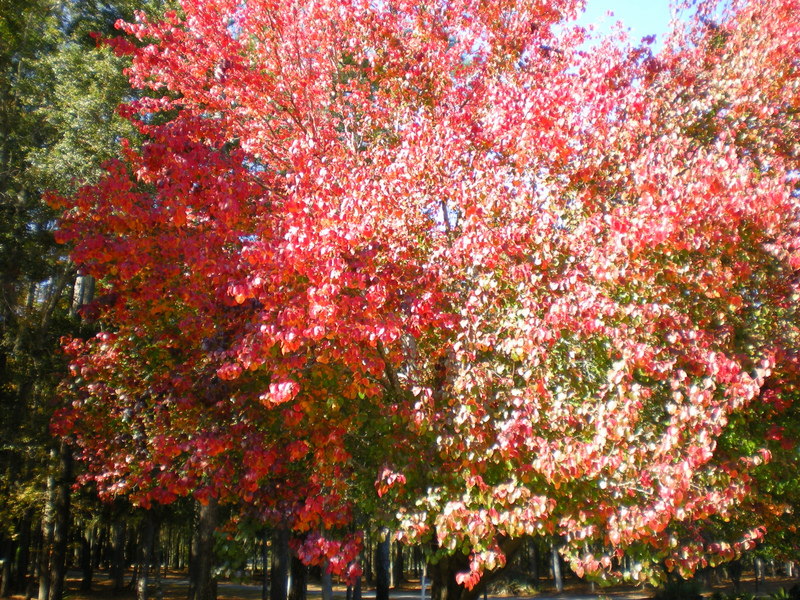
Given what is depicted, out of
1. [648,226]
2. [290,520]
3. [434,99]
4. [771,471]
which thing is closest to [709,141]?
[648,226]

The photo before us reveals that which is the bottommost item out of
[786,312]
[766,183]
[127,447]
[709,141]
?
[127,447]

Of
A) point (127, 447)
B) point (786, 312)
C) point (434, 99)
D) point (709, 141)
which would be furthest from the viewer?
point (127, 447)

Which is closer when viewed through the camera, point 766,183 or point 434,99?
point 766,183

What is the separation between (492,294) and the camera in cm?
636

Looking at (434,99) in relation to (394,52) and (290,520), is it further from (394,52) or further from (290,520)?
(290,520)

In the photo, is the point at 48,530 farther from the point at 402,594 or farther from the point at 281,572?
the point at 402,594

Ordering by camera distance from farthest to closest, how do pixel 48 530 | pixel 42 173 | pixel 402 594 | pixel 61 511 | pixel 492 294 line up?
pixel 402 594 < pixel 48 530 < pixel 61 511 < pixel 42 173 < pixel 492 294

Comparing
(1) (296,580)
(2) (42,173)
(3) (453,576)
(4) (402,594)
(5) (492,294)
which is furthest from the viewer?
(4) (402,594)

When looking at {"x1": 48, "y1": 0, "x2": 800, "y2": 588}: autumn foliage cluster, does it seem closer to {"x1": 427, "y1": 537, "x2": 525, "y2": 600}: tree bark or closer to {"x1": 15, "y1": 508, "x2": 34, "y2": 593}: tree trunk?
{"x1": 427, "y1": 537, "x2": 525, "y2": 600}: tree bark

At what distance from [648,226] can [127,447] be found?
8.82 metres

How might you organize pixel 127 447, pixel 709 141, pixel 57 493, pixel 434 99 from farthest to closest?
pixel 57 493, pixel 127 447, pixel 434 99, pixel 709 141

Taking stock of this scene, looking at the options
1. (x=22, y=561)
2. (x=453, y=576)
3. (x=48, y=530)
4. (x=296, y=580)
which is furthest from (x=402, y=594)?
(x=453, y=576)

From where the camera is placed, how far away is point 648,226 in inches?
205

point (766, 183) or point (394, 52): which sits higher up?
point (394, 52)
